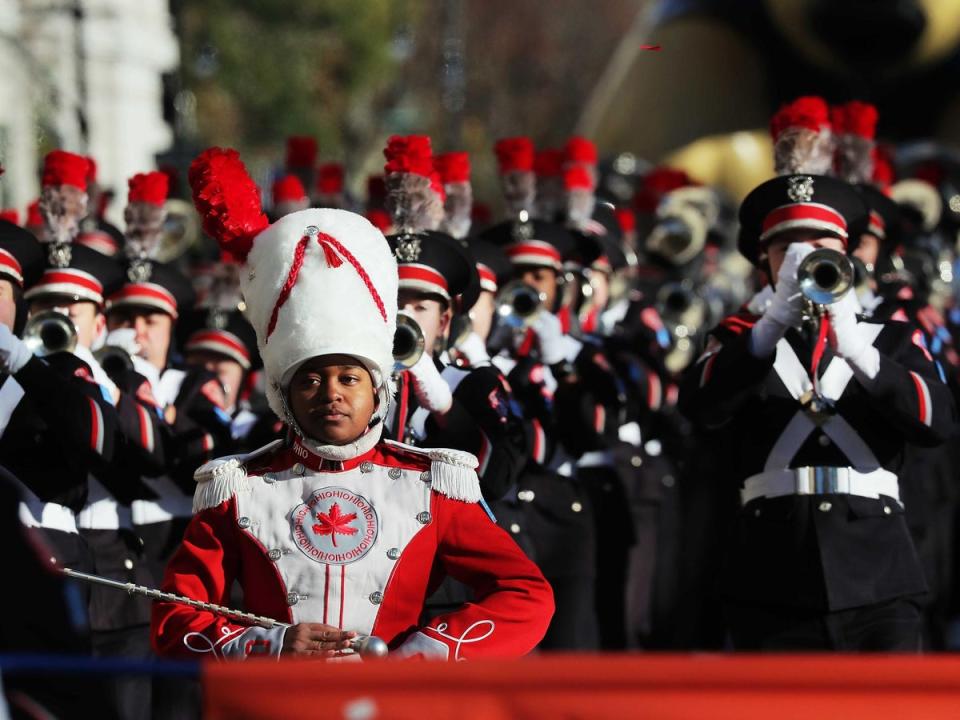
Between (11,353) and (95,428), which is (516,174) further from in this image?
(11,353)

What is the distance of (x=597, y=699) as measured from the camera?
3.87m

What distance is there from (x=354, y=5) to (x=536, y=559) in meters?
29.8

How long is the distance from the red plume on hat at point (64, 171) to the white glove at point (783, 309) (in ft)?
9.67

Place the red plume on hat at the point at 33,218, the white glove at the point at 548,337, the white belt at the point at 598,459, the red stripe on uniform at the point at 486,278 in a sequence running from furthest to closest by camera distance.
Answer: the white belt at the point at 598,459 → the red plume on hat at the point at 33,218 → the white glove at the point at 548,337 → the red stripe on uniform at the point at 486,278

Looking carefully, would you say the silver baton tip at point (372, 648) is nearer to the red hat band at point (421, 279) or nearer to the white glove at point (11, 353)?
the white glove at point (11, 353)

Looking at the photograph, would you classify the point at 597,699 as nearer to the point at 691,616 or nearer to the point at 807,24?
the point at 691,616

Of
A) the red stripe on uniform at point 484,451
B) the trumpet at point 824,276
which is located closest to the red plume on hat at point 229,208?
the trumpet at point 824,276

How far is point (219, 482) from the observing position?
200 inches

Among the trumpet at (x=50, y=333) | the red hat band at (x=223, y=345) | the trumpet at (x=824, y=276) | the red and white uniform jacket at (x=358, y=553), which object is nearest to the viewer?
the red and white uniform jacket at (x=358, y=553)

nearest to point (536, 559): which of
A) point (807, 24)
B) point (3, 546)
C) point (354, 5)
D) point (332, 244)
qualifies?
point (332, 244)

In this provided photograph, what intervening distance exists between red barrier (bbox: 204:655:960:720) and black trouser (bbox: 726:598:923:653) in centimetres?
292

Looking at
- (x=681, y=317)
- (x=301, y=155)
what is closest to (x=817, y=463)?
(x=681, y=317)

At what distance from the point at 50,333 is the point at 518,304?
2311 millimetres

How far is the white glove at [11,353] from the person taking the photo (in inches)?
264
